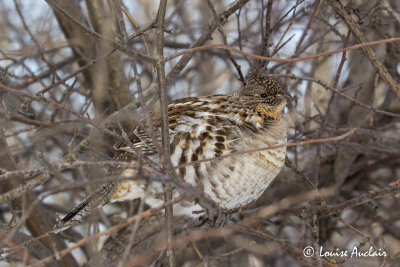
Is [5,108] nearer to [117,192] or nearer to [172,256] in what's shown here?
[117,192]

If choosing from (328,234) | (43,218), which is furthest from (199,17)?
(43,218)

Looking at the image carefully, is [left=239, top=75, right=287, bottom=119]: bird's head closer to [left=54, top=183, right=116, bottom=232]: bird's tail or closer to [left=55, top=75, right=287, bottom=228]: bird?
[left=55, top=75, right=287, bottom=228]: bird

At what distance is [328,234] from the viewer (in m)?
5.63

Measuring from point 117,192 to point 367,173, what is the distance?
316cm

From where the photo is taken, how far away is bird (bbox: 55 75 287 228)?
12.3 feet

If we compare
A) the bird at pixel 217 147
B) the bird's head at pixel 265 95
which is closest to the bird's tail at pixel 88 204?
the bird at pixel 217 147

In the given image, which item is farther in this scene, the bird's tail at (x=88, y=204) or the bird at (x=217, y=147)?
the bird's tail at (x=88, y=204)

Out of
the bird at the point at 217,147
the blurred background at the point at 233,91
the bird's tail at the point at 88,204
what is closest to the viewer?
the bird at the point at 217,147

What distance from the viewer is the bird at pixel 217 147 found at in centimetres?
376

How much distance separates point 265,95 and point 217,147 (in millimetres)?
914

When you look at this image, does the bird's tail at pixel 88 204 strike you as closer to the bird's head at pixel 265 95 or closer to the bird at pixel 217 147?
the bird at pixel 217 147

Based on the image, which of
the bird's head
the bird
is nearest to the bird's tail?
the bird

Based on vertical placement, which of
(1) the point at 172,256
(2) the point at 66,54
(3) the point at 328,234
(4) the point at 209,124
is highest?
(2) the point at 66,54

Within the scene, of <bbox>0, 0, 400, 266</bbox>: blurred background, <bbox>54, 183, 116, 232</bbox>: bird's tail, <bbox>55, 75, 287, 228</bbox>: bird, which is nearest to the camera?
<bbox>55, 75, 287, 228</bbox>: bird
